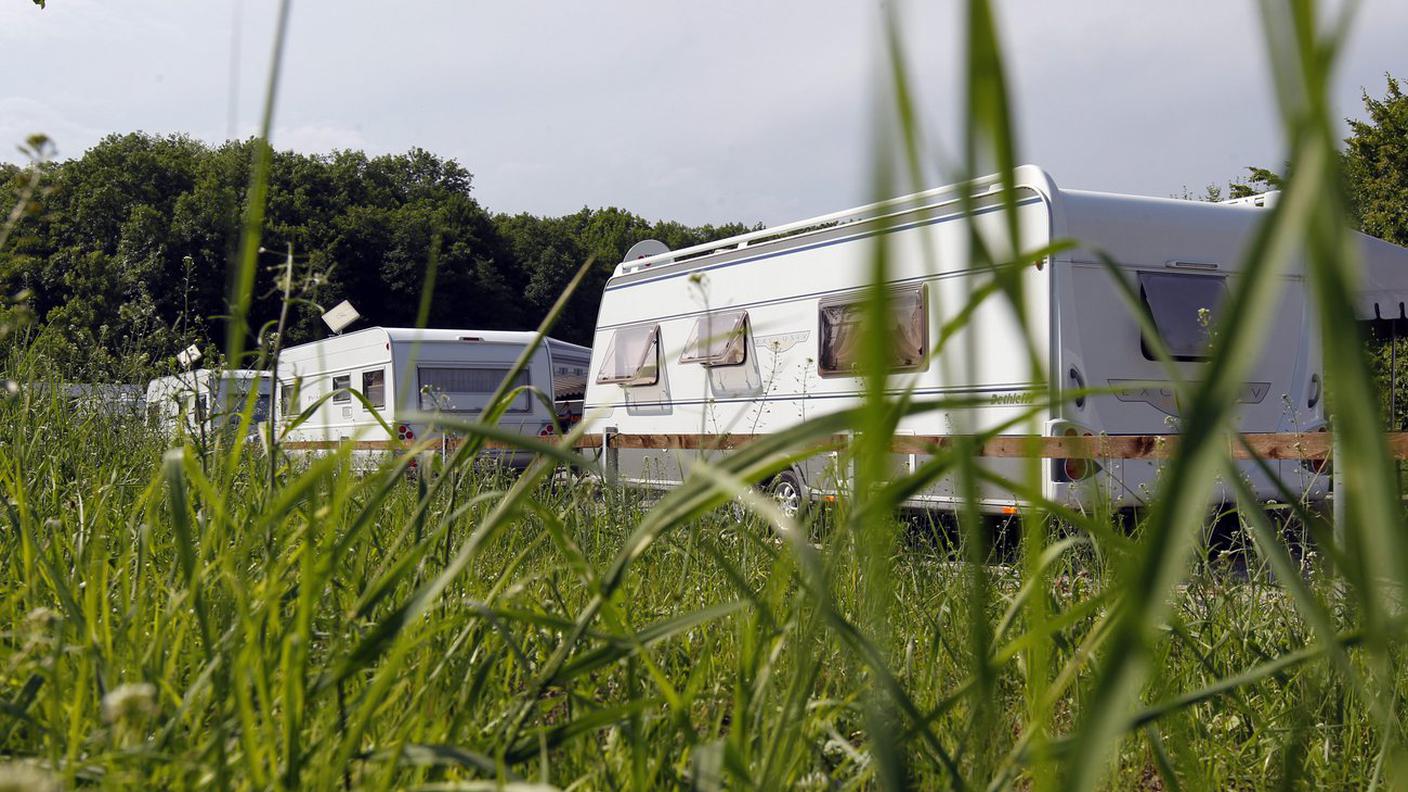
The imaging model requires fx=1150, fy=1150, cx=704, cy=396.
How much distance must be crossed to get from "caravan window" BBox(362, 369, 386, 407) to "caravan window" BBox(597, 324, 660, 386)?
4.86 metres

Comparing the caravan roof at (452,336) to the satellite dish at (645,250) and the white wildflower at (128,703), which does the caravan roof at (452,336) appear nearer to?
the satellite dish at (645,250)

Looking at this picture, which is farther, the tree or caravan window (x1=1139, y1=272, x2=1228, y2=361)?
the tree

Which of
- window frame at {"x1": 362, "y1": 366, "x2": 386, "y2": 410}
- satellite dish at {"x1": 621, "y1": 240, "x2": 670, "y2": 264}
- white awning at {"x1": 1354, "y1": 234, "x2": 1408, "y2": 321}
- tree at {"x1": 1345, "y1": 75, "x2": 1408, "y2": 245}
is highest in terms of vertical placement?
tree at {"x1": 1345, "y1": 75, "x2": 1408, "y2": 245}

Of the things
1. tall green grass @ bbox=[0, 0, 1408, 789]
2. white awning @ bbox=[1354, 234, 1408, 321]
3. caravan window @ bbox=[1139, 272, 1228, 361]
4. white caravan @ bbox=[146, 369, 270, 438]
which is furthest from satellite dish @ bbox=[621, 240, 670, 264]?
tall green grass @ bbox=[0, 0, 1408, 789]

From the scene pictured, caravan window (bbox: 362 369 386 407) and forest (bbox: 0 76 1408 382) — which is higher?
forest (bbox: 0 76 1408 382)

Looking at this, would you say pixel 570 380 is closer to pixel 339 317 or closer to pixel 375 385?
pixel 375 385

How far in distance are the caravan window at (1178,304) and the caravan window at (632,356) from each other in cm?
456

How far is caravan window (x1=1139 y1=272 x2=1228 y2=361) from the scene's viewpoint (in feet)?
26.5

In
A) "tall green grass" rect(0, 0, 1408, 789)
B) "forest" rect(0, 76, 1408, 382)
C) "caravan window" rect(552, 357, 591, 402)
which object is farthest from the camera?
"forest" rect(0, 76, 1408, 382)

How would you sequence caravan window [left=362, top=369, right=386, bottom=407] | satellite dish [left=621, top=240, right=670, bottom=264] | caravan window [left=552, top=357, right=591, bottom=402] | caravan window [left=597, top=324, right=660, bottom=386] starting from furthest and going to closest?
caravan window [left=552, top=357, right=591, bottom=402] → caravan window [left=362, top=369, right=386, bottom=407] → satellite dish [left=621, top=240, right=670, bottom=264] → caravan window [left=597, top=324, right=660, bottom=386]

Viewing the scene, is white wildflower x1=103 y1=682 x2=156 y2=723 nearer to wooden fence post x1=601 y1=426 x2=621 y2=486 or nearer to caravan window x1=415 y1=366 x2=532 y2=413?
wooden fence post x1=601 y1=426 x2=621 y2=486

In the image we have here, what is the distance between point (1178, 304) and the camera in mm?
8172

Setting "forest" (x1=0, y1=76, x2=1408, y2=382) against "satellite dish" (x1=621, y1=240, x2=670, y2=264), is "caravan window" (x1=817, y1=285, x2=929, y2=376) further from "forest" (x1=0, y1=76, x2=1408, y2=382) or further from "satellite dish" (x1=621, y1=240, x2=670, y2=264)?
"forest" (x1=0, y1=76, x2=1408, y2=382)

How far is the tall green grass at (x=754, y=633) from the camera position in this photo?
0.43m
